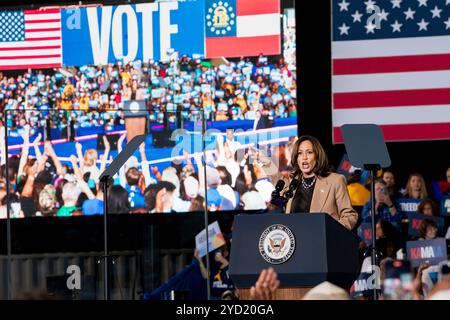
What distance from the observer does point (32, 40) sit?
11000mm

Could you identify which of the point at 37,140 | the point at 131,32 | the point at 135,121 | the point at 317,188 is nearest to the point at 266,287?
the point at 317,188

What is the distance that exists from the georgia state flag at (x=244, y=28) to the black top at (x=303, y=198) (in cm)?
479

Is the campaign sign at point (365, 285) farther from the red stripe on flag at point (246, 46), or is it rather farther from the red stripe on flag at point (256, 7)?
the red stripe on flag at point (256, 7)

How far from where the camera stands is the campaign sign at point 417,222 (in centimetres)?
894

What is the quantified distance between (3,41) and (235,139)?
8.59ft

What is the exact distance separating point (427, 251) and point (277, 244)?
3155 millimetres

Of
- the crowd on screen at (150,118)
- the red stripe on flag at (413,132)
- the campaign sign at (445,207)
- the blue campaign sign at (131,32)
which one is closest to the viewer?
the crowd on screen at (150,118)

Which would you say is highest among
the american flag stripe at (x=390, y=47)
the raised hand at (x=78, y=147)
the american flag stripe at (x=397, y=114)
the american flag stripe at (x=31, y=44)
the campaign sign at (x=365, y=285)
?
the american flag stripe at (x=31, y=44)

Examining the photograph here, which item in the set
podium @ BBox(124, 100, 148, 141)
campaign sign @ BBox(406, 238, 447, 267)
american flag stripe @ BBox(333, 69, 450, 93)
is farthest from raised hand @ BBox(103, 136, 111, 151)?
american flag stripe @ BBox(333, 69, 450, 93)

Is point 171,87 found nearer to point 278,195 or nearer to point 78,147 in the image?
point 78,147

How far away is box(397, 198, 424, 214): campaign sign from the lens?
31.4 ft

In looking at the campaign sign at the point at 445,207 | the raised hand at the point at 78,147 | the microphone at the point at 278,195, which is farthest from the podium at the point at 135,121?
the microphone at the point at 278,195

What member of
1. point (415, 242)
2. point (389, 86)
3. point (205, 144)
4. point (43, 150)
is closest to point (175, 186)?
point (205, 144)

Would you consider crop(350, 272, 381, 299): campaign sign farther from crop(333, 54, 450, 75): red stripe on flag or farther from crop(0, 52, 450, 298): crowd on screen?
crop(333, 54, 450, 75): red stripe on flag
